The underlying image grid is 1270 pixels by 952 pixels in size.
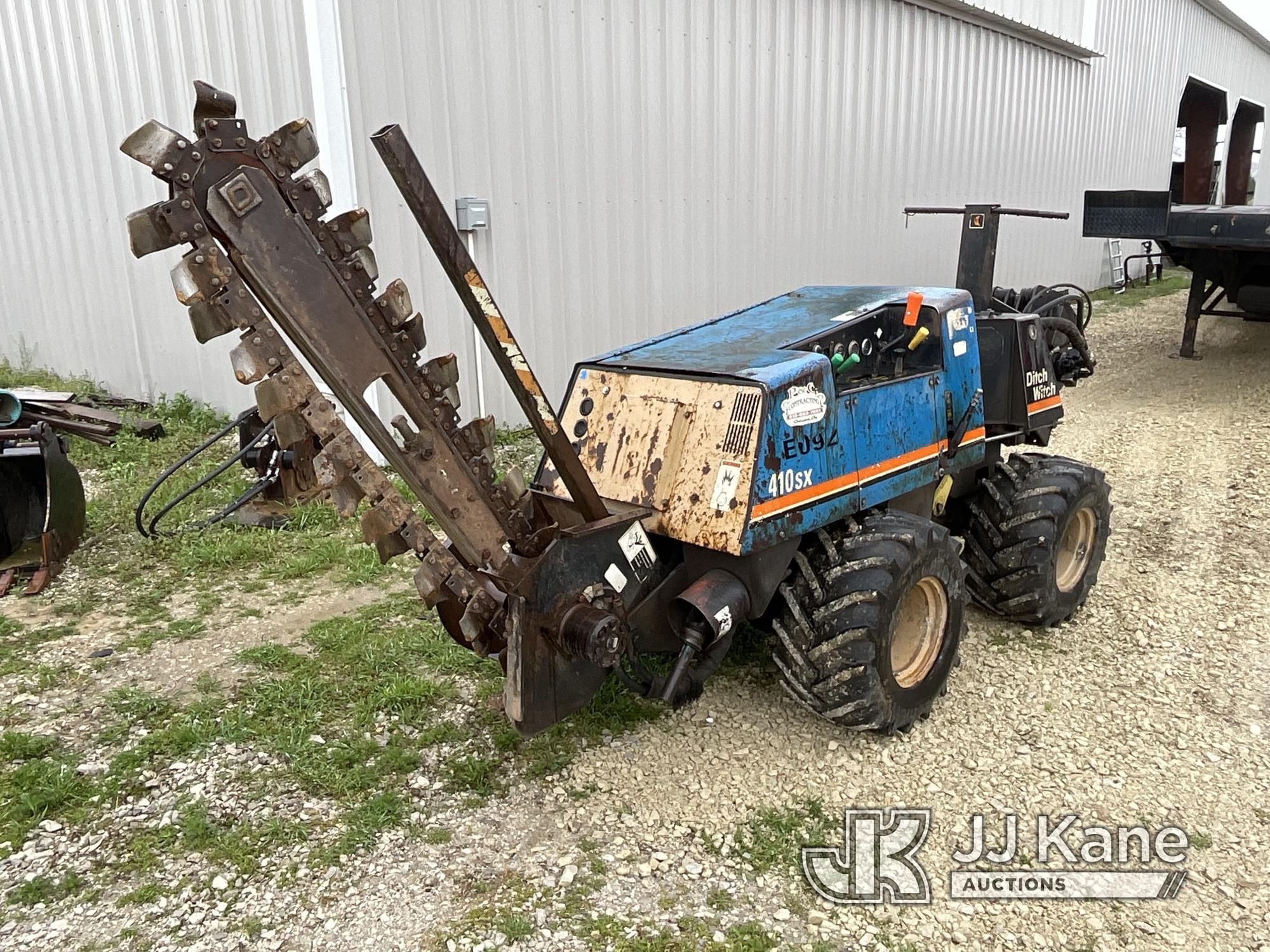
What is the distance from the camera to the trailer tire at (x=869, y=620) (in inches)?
126

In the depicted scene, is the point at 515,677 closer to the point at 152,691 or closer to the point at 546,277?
the point at 152,691

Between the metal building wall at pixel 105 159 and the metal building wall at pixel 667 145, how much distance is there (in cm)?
104

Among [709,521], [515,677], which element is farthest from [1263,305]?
[515,677]

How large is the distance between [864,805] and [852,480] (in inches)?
42.9

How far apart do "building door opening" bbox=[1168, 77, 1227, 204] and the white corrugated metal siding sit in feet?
36.0

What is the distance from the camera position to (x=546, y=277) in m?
7.19

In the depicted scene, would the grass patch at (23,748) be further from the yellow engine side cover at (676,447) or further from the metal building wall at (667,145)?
the metal building wall at (667,145)

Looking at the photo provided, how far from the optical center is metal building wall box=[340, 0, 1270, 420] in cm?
634

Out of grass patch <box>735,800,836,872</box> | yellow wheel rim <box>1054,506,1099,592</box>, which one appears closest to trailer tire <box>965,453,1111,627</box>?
yellow wheel rim <box>1054,506,1099,592</box>

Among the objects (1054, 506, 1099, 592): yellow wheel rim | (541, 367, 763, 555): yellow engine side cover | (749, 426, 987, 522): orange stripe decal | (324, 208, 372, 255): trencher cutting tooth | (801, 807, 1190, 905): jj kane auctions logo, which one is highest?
(324, 208, 372, 255): trencher cutting tooth

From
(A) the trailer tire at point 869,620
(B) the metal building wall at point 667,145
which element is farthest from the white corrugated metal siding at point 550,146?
(A) the trailer tire at point 869,620

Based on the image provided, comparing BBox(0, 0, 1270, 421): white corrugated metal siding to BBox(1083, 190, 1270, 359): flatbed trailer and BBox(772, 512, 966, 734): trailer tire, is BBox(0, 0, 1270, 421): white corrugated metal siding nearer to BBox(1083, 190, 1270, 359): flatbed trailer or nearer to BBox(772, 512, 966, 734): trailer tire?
BBox(1083, 190, 1270, 359): flatbed trailer

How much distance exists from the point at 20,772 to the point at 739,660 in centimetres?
261

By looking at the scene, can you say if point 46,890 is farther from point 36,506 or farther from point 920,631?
point 36,506
